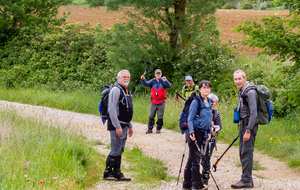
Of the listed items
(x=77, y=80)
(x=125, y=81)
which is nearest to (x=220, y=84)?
(x=77, y=80)

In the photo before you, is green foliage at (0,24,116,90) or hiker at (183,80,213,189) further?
green foliage at (0,24,116,90)

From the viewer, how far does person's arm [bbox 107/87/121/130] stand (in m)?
6.66

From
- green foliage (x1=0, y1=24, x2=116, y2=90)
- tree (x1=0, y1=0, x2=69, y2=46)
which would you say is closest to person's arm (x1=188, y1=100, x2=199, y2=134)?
green foliage (x1=0, y1=24, x2=116, y2=90)

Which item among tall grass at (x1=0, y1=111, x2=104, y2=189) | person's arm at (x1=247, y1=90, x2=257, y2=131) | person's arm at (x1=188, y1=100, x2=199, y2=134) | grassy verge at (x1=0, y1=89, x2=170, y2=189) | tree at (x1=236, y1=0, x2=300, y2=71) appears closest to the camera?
tall grass at (x1=0, y1=111, x2=104, y2=189)

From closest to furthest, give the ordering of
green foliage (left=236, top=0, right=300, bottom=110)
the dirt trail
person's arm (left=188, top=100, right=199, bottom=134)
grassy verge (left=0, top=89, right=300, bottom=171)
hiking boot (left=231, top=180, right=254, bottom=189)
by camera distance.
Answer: person's arm (left=188, top=100, right=199, bottom=134) < hiking boot (left=231, top=180, right=254, bottom=189) < the dirt trail < grassy verge (left=0, top=89, right=300, bottom=171) < green foliage (left=236, top=0, right=300, bottom=110)

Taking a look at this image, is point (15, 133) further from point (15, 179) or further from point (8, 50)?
point (8, 50)

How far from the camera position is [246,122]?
21.9ft

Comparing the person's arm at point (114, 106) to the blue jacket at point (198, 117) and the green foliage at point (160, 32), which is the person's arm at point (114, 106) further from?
the green foliage at point (160, 32)

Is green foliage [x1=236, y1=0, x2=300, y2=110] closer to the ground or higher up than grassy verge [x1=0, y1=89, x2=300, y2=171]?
higher up

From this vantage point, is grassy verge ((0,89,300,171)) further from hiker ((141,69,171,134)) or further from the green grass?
hiker ((141,69,171,134))

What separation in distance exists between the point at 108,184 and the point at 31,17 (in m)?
21.3

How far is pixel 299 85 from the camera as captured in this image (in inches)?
391

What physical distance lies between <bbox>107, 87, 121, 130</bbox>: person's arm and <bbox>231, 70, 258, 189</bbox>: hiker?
2.04m

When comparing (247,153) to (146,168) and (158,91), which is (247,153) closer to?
(146,168)
